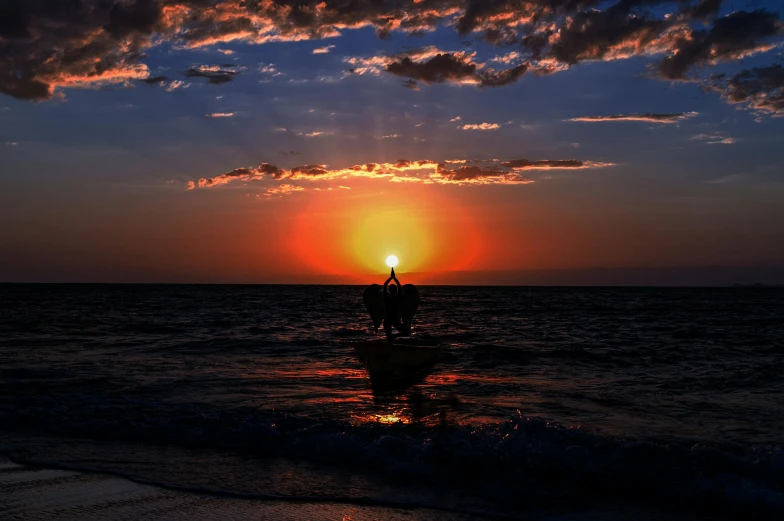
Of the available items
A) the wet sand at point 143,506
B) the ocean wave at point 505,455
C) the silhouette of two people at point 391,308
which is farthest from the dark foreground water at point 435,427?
the silhouette of two people at point 391,308

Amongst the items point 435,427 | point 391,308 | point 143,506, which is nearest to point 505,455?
point 435,427

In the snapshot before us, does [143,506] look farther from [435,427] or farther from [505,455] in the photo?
[435,427]

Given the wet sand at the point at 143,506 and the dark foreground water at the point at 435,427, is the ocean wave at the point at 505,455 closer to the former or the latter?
the dark foreground water at the point at 435,427

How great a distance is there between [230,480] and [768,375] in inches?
806

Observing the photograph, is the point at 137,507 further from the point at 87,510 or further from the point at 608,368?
the point at 608,368

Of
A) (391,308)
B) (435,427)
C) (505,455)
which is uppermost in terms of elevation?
(391,308)

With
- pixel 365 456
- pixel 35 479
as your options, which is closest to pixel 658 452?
pixel 365 456

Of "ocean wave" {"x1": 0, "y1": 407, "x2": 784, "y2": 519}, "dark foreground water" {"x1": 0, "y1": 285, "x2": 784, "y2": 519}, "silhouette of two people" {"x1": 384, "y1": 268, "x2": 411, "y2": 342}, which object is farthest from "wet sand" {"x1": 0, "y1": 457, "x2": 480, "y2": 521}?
"silhouette of two people" {"x1": 384, "y1": 268, "x2": 411, "y2": 342}

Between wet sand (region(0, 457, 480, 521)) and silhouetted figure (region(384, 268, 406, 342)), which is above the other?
silhouetted figure (region(384, 268, 406, 342))

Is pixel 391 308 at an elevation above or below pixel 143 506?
above

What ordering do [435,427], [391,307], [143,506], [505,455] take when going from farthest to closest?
[391,307], [435,427], [505,455], [143,506]

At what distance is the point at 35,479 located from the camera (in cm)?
993

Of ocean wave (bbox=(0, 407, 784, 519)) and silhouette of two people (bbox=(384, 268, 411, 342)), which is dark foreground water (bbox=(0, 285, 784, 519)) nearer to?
ocean wave (bbox=(0, 407, 784, 519))

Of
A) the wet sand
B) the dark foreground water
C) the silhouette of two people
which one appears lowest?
the dark foreground water
